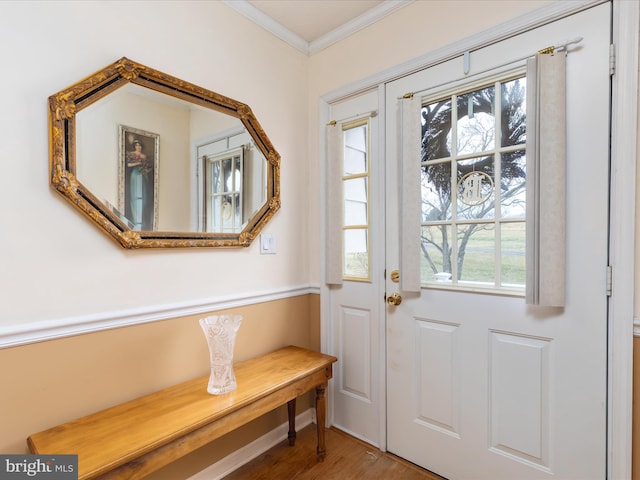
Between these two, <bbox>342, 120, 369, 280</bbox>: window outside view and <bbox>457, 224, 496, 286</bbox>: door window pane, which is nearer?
<bbox>457, 224, 496, 286</bbox>: door window pane

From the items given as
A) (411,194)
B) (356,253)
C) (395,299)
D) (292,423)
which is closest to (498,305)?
(395,299)

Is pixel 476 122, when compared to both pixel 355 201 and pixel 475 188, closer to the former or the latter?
pixel 475 188

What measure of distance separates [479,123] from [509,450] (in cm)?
151

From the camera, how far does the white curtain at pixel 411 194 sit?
1.75 meters

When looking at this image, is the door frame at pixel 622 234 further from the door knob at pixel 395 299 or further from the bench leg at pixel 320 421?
the bench leg at pixel 320 421

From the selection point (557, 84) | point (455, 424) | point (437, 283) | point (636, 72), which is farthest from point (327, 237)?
point (636, 72)

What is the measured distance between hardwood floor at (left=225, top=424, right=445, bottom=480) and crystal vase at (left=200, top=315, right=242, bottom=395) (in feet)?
2.06

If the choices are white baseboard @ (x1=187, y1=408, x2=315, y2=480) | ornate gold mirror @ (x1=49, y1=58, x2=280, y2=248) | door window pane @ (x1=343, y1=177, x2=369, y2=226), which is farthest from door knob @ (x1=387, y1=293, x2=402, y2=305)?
white baseboard @ (x1=187, y1=408, x2=315, y2=480)

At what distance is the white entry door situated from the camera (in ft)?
4.33

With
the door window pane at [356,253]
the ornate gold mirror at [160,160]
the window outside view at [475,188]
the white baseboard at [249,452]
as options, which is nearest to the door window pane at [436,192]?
the window outside view at [475,188]

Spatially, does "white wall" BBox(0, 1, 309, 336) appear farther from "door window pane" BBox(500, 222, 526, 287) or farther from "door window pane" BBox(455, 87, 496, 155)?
"door window pane" BBox(500, 222, 526, 287)

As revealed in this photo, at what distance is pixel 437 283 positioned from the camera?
173 centimetres

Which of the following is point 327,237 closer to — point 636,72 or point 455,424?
point 455,424

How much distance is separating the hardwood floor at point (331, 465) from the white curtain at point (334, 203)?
963 mm
